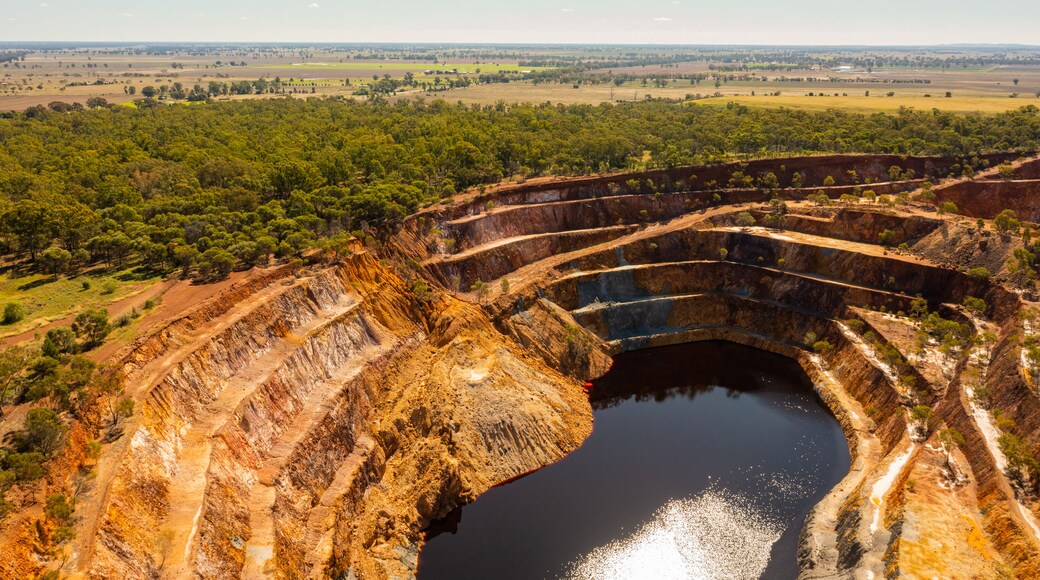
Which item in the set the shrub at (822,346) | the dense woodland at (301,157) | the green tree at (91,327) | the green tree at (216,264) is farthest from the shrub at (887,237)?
the green tree at (91,327)

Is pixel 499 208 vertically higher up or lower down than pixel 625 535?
higher up

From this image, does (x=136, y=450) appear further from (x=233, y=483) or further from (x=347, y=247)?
(x=347, y=247)

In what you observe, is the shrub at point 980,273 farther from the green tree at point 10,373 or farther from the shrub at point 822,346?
the green tree at point 10,373

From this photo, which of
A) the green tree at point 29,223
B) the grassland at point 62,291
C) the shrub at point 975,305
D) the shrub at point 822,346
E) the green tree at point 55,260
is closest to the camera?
the grassland at point 62,291

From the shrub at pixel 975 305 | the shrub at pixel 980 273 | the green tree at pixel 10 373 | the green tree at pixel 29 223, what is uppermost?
the green tree at pixel 29 223

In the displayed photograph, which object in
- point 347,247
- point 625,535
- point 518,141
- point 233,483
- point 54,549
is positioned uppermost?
point 518,141

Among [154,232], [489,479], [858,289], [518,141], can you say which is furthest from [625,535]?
[518,141]
